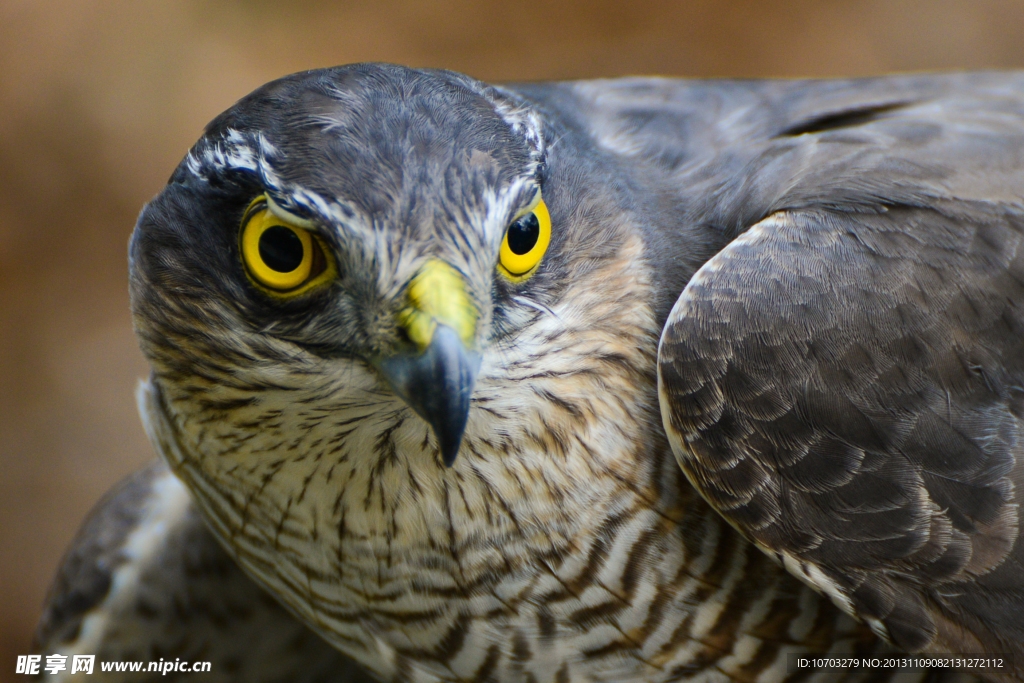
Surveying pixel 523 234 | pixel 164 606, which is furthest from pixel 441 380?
pixel 164 606

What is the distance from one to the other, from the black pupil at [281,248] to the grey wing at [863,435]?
74 centimetres

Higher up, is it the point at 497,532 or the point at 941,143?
the point at 941,143

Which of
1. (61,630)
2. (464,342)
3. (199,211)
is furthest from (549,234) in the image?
(61,630)

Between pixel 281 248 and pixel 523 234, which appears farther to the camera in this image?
pixel 523 234

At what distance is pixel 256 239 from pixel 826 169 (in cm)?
126

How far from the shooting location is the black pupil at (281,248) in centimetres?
133

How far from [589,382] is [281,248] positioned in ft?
Result: 2.21

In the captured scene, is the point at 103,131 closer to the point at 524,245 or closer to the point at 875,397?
the point at 524,245

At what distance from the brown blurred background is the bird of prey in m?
2.77

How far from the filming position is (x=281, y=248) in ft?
4.38

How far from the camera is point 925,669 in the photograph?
1.76 m

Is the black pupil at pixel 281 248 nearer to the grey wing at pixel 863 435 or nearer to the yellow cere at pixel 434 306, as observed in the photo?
the yellow cere at pixel 434 306

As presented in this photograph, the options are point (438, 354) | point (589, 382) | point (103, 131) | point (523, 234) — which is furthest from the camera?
point (103, 131)

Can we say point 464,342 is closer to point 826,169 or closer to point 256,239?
point 256,239
